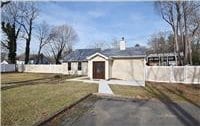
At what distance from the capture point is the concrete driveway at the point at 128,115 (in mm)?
7436

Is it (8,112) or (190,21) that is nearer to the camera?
(8,112)

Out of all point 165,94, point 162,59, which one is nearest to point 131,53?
point 165,94

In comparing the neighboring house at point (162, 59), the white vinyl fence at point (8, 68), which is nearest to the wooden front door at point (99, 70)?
the white vinyl fence at point (8, 68)

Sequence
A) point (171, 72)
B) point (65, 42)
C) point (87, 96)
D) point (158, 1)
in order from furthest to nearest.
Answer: point (65, 42), point (158, 1), point (171, 72), point (87, 96)

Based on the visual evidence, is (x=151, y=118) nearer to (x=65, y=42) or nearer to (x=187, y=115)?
(x=187, y=115)

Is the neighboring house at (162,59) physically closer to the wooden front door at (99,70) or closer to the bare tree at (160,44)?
the bare tree at (160,44)

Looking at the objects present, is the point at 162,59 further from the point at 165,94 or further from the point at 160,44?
the point at 165,94

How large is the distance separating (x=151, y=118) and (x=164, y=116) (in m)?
0.69

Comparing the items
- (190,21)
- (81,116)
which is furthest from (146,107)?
(190,21)

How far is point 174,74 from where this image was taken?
69.1 feet

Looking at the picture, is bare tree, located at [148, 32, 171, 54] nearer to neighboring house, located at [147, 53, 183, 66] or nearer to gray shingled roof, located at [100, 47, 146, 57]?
neighboring house, located at [147, 53, 183, 66]

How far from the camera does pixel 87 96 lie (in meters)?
12.6

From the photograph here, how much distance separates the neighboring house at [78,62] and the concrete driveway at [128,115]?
20683mm

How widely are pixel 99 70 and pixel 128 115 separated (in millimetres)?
15689
